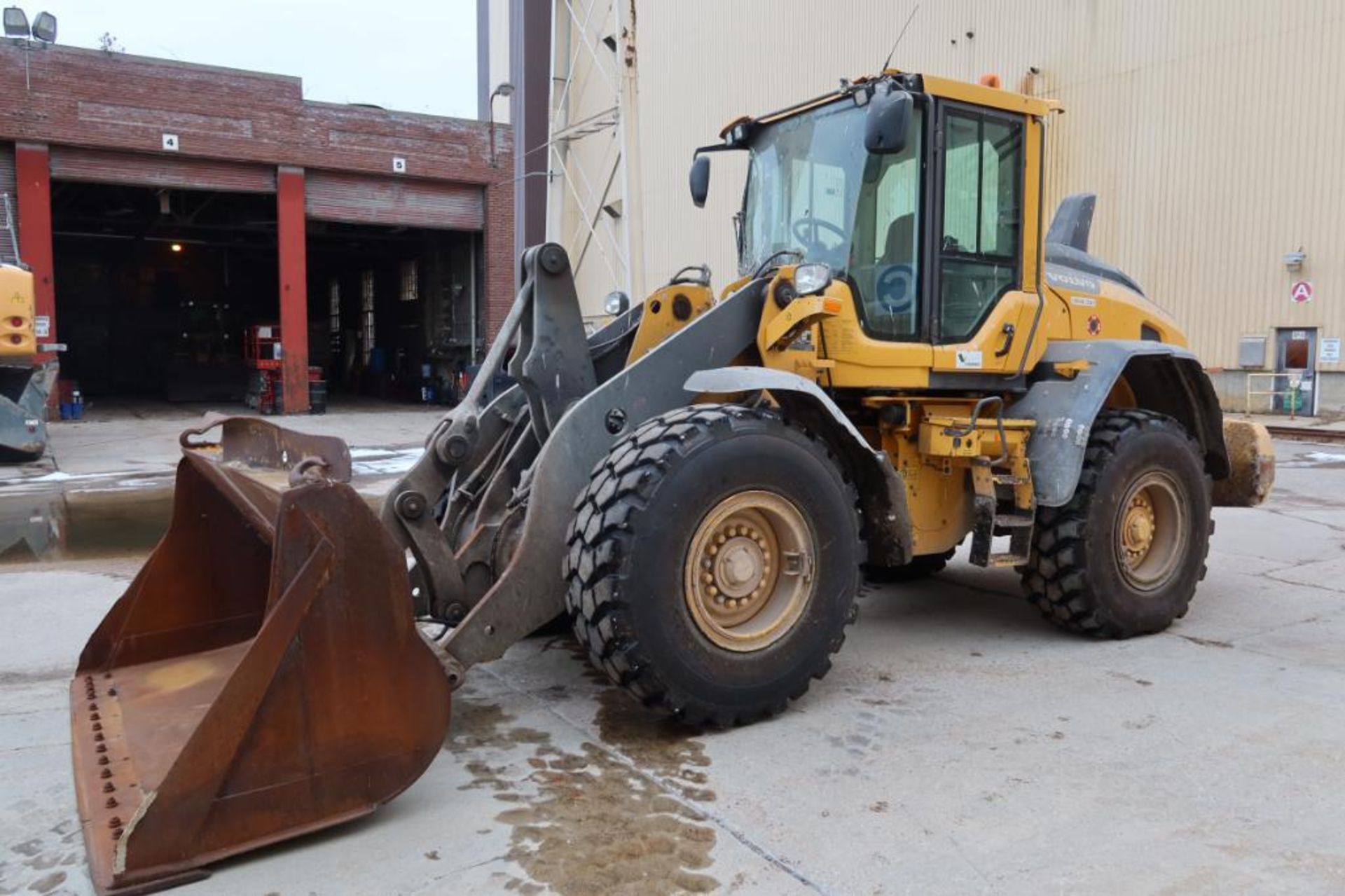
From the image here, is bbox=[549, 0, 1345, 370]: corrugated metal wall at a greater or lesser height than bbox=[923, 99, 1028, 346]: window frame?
greater

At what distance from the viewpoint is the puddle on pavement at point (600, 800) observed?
9.56 ft

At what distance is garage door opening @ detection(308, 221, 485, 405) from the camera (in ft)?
92.5

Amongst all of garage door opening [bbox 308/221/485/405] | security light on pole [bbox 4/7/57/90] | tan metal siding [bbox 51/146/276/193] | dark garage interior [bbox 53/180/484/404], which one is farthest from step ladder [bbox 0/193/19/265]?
garage door opening [bbox 308/221/485/405]

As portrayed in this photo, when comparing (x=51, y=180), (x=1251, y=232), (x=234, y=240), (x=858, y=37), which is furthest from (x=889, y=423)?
(x=234, y=240)

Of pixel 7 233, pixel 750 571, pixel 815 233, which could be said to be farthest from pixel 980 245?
pixel 7 233

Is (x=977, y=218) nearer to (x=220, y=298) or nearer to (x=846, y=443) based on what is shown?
(x=846, y=443)

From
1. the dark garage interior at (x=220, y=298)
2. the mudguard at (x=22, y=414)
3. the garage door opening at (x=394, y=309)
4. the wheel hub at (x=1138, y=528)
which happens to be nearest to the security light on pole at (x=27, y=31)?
the dark garage interior at (x=220, y=298)

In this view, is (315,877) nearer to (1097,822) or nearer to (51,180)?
(1097,822)

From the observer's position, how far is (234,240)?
1270 inches

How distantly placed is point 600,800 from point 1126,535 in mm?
3335

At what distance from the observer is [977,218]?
17.0ft

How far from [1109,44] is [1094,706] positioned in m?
19.4

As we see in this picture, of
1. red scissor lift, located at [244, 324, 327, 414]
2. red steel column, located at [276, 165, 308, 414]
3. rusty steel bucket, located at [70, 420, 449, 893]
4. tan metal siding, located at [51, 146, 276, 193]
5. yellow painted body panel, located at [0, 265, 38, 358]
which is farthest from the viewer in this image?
red scissor lift, located at [244, 324, 327, 414]

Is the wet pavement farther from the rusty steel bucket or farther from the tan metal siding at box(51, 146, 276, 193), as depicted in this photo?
the tan metal siding at box(51, 146, 276, 193)
